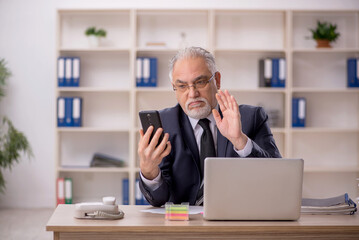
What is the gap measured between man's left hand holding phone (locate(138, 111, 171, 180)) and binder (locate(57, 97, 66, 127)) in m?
3.00

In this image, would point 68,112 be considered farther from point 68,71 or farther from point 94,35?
point 94,35

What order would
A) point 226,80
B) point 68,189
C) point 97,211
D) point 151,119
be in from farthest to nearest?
point 226,80
point 68,189
point 151,119
point 97,211

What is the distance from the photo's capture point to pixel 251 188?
1720 millimetres

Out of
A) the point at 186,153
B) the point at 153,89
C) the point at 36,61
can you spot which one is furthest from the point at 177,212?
the point at 36,61

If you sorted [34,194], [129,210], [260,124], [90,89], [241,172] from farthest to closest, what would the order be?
[34,194], [90,89], [260,124], [129,210], [241,172]

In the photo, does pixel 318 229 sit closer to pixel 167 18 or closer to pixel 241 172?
pixel 241 172

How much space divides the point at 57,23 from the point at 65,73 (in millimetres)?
494

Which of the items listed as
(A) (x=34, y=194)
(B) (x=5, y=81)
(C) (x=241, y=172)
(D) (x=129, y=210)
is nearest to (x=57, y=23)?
(B) (x=5, y=81)

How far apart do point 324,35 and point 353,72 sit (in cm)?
47

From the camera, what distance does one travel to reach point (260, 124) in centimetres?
241

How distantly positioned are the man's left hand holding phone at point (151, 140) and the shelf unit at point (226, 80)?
3074 millimetres

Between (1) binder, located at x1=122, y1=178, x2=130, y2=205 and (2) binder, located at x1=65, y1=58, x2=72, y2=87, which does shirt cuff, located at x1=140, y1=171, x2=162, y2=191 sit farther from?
(2) binder, located at x1=65, y1=58, x2=72, y2=87

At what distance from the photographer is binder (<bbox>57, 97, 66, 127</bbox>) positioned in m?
4.80

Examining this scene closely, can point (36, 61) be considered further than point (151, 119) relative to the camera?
Yes
